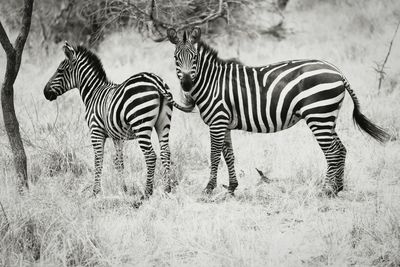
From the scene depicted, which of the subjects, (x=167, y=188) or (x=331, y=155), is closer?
(x=331, y=155)

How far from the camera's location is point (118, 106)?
6.27 meters

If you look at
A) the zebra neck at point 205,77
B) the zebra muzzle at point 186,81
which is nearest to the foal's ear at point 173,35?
the zebra neck at point 205,77

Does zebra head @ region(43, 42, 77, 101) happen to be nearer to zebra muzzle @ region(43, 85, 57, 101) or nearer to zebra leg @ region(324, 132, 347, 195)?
zebra muzzle @ region(43, 85, 57, 101)

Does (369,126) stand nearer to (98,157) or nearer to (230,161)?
(230,161)

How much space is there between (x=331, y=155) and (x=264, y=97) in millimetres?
1199

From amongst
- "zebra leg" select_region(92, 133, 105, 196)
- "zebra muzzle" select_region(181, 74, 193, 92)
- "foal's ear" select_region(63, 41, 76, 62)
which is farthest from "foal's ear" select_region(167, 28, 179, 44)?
"zebra leg" select_region(92, 133, 105, 196)

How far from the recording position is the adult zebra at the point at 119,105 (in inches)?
242

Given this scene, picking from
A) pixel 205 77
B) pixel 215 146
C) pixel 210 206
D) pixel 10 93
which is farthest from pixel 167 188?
pixel 10 93

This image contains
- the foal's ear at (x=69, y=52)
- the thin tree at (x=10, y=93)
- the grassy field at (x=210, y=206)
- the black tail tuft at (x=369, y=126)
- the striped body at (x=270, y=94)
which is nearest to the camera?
the grassy field at (x=210, y=206)

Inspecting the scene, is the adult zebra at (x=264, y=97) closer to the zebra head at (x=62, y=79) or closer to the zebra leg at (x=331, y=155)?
the zebra leg at (x=331, y=155)

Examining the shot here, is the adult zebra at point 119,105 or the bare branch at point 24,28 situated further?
the adult zebra at point 119,105

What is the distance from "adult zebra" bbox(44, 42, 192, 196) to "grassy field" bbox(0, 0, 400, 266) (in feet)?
1.54

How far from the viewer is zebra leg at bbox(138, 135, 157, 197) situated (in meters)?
6.23

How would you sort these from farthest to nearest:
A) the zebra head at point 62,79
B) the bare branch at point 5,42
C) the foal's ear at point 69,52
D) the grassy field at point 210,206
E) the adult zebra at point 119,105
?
the zebra head at point 62,79 < the foal's ear at point 69,52 < the adult zebra at point 119,105 < the bare branch at point 5,42 < the grassy field at point 210,206
